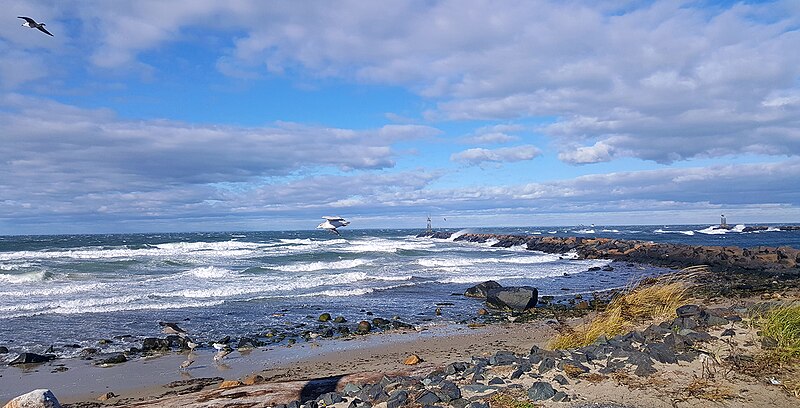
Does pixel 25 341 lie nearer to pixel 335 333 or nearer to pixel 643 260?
pixel 335 333

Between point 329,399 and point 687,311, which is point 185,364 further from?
point 687,311

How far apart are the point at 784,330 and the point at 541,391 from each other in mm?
3079

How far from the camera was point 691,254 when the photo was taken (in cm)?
3403

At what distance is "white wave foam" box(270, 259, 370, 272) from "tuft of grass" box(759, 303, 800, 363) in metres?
23.9

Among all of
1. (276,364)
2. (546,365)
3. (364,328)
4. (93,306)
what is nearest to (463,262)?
(364,328)

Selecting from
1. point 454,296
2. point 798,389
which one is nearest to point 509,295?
point 454,296

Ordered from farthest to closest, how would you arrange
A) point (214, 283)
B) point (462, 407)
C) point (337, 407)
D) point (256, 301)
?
1. point (214, 283)
2. point (256, 301)
3. point (337, 407)
4. point (462, 407)

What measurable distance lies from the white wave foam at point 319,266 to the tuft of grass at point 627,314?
21.4 metres

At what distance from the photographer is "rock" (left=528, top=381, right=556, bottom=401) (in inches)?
209

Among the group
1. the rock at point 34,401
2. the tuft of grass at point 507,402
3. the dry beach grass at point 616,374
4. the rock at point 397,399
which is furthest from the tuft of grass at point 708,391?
the rock at point 34,401

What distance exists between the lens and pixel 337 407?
5.78 metres

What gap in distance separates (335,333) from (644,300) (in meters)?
6.71

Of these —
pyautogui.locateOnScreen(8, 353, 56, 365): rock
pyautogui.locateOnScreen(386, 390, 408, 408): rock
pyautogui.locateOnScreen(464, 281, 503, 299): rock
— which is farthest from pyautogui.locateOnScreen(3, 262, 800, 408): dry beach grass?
pyautogui.locateOnScreen(464, 281, 503, 299): rock

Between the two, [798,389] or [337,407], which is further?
[337,407]
